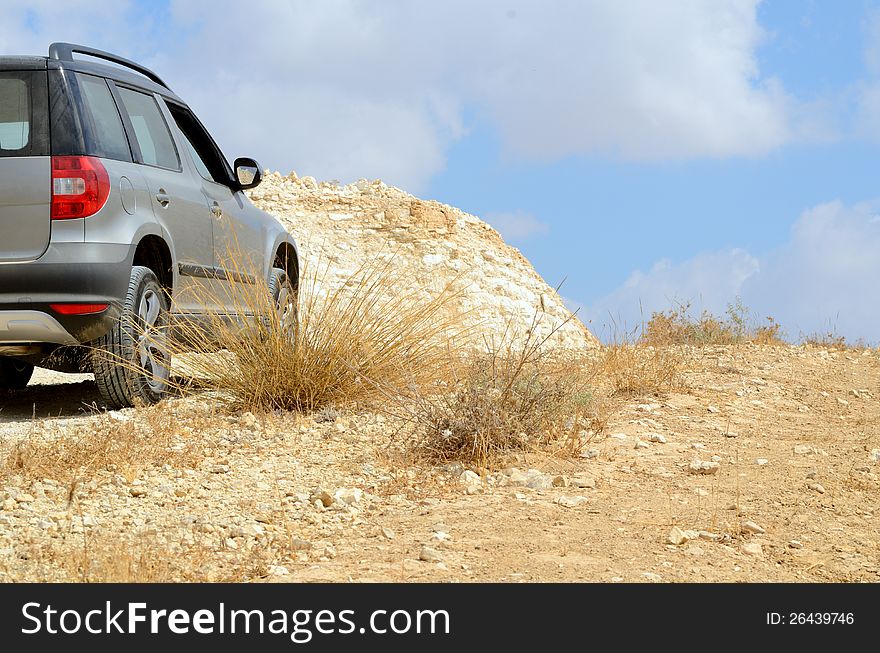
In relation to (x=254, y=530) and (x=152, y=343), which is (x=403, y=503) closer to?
(x=254, y=530)

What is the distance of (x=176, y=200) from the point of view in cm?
672

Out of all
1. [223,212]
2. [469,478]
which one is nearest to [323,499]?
[469,478]

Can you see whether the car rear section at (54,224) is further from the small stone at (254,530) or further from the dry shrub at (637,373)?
the dry shrub at (637,373)

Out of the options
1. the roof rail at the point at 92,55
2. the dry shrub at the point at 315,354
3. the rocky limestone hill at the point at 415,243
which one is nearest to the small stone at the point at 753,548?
the dry shrub at the point at 315,354

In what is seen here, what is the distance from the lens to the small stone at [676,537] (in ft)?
12.8

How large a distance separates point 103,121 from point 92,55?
0.72m

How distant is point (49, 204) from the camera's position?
19.1 feet

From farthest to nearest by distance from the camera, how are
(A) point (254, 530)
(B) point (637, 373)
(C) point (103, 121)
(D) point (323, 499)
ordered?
(B) point (637, 373) < (C) point (103, 121) < (D) point (323, 499) < (A) point (254, 530)

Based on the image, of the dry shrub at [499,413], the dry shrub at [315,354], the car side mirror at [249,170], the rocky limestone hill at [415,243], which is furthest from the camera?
the rocky limestone hill at [415,243]

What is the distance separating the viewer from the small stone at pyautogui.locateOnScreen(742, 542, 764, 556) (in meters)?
3.87

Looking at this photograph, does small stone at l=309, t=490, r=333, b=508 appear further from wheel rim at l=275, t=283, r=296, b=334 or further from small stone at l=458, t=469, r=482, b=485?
wheel rim at l=275, t=283, r=296, b=334

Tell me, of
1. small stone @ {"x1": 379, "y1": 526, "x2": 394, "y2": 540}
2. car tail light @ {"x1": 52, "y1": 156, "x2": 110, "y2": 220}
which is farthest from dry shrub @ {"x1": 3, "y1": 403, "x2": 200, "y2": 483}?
small stone @ {"x1": 379, "y1": 526, "x2": 394, "y2": 540}

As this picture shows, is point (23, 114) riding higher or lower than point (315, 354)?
higher
